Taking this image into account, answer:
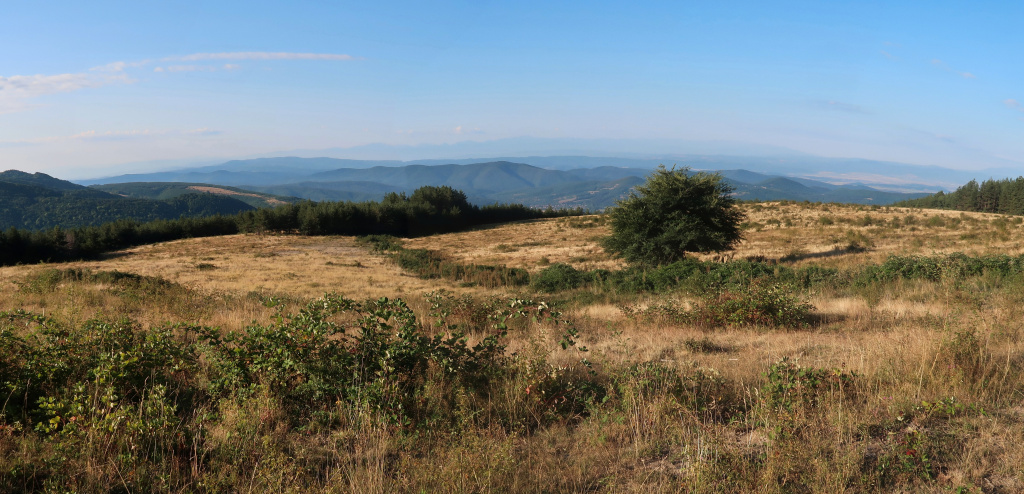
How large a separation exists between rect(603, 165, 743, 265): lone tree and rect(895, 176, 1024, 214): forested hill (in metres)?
79.2

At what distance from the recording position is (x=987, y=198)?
87.8 m

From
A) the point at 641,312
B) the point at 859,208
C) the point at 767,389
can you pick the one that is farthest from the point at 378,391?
the point at 859,208

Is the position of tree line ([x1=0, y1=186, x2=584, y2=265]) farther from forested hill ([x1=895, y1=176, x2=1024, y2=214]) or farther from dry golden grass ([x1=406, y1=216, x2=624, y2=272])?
forested hill ([x1=895, y1=176, x2=1024, y2=214])

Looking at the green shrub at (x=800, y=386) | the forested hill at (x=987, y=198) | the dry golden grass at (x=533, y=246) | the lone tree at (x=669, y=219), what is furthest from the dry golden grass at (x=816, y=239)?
the forested hill at (x=987, y=198)

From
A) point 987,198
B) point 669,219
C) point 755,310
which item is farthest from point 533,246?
point 987,198

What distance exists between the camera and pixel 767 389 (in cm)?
407

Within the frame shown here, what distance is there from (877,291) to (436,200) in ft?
192

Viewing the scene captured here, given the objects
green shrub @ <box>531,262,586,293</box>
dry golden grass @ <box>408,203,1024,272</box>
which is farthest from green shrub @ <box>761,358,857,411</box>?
dry golden grass @ <box>408,203,1024,272</box>

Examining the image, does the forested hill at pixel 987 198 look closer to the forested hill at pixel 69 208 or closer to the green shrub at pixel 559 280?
the green shrub at pixel 559 280

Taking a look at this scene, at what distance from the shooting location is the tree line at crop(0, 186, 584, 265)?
37.4 metres

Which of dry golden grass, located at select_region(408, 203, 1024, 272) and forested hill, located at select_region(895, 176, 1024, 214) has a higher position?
forested hill, located at select_region(895, 176, 1024, 214)

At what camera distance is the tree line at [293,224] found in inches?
1471

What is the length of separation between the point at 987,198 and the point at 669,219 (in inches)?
4064

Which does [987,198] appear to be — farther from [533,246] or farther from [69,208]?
[69,208]
